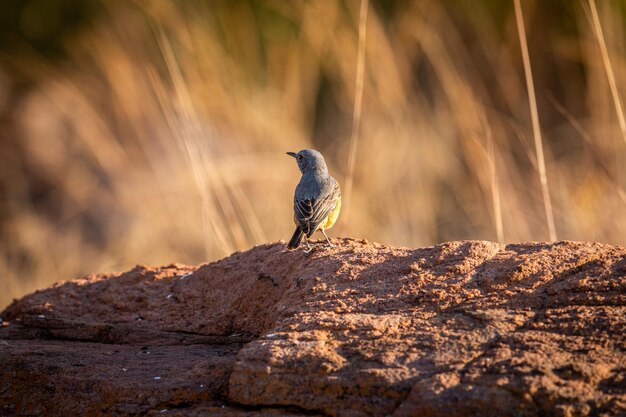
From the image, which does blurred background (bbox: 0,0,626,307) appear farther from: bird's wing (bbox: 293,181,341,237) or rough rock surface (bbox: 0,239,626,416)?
rough rock surface (bbox: 0,239,626,416)

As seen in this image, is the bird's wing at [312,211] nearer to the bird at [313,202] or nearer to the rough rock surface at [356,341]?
the bird at [313,202]

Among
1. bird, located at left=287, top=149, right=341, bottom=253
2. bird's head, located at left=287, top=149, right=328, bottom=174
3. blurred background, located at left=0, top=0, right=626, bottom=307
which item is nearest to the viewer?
bird, located at left=287, top=149, right=341, bottom=253

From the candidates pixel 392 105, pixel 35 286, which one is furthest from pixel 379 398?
pixel 35 286

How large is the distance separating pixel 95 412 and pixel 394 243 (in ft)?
13.8

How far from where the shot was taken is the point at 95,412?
312 cm

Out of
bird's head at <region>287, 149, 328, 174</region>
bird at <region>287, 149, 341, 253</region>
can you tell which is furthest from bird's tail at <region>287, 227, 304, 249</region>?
bird's head at <region>287, 149, 328, 174</region>

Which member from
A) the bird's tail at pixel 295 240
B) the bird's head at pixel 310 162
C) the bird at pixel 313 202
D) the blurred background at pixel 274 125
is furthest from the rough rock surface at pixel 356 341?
the blurred background at pixel 274 125

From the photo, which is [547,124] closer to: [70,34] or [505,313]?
[70,34]

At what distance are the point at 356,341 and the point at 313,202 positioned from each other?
1680mm

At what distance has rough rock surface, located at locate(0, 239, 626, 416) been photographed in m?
2.73

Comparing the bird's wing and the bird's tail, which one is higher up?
the bird's wing

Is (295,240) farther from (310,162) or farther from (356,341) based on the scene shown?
(356,341)

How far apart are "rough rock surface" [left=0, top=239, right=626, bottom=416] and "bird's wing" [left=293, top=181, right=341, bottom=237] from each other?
37 cm

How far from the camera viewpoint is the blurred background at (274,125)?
6930 millimetres
